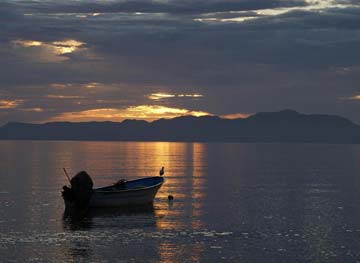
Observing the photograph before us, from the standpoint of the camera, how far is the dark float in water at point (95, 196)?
63.3 metres

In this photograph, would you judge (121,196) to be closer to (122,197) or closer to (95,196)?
(122,197)

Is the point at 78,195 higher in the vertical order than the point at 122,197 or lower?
higher

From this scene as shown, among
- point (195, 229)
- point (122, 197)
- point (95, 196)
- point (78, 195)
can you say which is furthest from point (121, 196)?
point (195, 229)

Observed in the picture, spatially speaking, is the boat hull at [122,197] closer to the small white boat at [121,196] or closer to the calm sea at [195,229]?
the small white boat at [121,196]

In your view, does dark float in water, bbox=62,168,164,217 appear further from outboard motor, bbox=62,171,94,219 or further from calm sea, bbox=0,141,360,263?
calm sea, bbox=0,141,360,263

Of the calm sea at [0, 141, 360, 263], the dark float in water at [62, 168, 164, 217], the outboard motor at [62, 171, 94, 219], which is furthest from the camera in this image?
the dark float in water at [62, 168, 164, 217]

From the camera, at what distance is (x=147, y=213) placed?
6381 cm

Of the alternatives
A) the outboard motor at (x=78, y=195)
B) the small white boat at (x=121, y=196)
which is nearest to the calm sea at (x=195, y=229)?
the outboard motor at (x=78, y=195)

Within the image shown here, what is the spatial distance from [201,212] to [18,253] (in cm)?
2487

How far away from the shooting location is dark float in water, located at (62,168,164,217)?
63.3 metres

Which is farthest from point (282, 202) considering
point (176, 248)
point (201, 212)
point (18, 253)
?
point (18, 253)

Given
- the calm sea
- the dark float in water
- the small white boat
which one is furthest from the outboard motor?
the calm sea

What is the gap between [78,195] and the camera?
6378 cm

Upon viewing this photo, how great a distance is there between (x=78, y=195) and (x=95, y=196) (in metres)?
2.78
